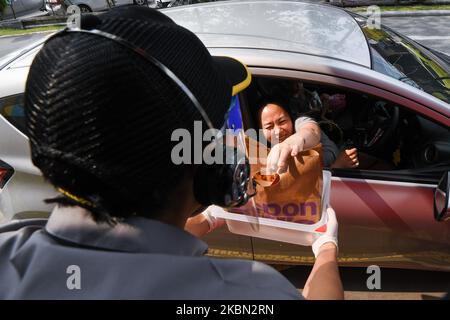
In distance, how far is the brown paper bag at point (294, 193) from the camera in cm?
190

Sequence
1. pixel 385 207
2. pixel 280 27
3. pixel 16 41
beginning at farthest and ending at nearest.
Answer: pixel 16 41, pixel 280 27, pixel 385 207

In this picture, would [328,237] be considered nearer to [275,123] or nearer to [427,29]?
[275,123]

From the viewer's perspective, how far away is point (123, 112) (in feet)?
2.54

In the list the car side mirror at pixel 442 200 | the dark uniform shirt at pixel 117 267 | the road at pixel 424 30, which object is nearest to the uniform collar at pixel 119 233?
the dark uniform shirt at pixel 117 267

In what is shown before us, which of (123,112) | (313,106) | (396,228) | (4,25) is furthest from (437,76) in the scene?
(4,25)

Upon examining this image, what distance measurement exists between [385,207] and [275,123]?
67cm

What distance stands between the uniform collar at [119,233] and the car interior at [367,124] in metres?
1.37

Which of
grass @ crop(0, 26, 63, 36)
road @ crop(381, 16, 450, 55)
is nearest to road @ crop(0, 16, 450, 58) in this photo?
road @ crop(381, 16, 450, 55)

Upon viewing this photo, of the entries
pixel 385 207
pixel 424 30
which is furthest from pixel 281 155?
pixel 424 30

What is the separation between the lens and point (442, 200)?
1943 millimetres

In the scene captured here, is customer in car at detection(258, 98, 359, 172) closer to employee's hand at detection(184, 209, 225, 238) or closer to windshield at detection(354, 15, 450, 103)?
windshield at detection(354, 15, 450, 103)

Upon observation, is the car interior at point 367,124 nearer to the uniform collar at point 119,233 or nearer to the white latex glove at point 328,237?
the white latex glove at point 328,237

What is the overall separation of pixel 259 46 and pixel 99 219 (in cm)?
153

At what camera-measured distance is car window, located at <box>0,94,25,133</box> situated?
2104mm
